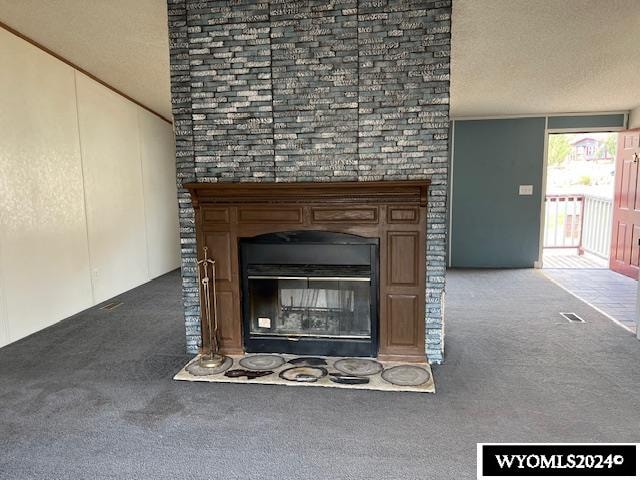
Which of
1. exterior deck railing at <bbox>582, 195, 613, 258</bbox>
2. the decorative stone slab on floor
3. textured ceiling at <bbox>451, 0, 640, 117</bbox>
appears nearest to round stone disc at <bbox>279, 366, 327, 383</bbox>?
the decorative stone slab on floor

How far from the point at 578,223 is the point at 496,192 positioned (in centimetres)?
216

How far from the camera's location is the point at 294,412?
2564 mm

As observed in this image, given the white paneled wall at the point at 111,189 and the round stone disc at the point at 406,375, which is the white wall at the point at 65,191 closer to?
the white paneled wall at the point at 111,189

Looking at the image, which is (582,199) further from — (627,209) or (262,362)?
(262,362)

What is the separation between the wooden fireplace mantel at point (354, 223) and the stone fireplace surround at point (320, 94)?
119mm

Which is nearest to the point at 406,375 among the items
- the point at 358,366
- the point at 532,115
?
the point at 358,366

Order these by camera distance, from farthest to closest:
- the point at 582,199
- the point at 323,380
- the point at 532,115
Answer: the point at 582,199 < the point at 532,115 < the point at 323,380

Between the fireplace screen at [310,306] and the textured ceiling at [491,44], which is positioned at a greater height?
the textured ceiling at [491,44]

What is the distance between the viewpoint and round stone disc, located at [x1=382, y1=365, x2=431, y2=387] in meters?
2.90

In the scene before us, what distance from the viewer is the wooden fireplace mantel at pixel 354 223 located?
10.2 feet

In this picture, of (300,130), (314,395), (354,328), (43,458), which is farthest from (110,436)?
(300,130)

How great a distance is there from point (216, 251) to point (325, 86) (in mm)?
1414

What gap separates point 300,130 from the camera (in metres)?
3.25

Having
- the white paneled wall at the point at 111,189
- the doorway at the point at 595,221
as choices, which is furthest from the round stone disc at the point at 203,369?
the doorway at the point at 595,221
